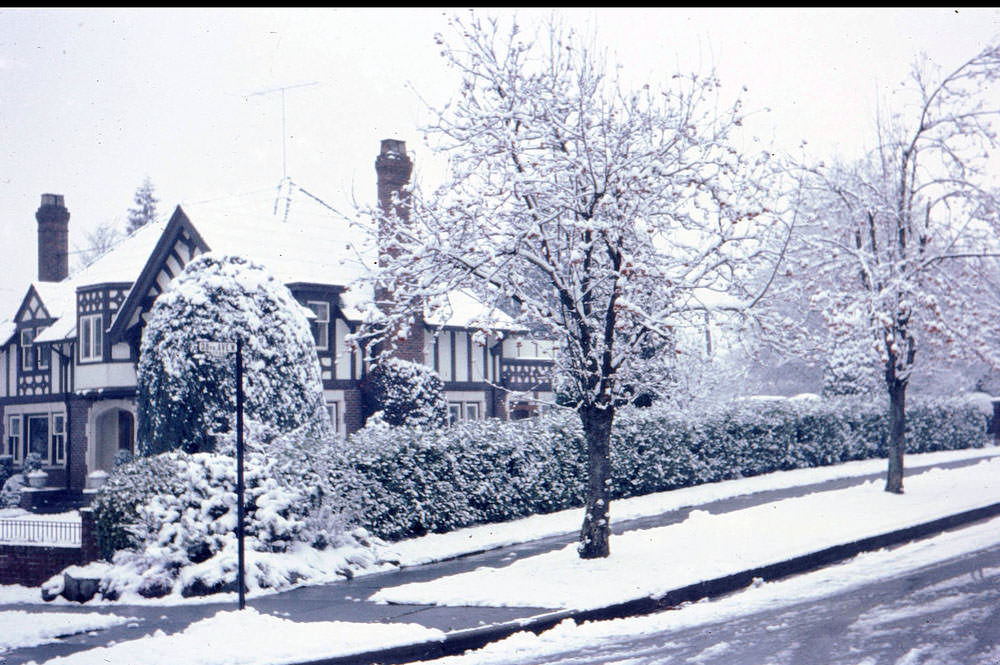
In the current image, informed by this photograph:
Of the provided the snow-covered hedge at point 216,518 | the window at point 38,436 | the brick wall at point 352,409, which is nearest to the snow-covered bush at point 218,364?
the snow-covered hedge at point 216,518

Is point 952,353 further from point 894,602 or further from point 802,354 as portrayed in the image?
point 894,602

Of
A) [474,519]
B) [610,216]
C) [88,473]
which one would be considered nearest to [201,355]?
[474,519]

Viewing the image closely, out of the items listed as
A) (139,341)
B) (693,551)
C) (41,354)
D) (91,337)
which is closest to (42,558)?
(693,551)

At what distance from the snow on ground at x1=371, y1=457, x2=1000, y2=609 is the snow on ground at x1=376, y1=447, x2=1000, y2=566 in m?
1.60

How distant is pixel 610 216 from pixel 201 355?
8627 mm

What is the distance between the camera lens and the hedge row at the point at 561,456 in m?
15.9

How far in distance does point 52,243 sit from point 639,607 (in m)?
37.7

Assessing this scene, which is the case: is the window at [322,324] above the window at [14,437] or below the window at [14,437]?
above

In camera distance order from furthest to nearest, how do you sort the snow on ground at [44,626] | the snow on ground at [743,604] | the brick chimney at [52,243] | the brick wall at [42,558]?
1. the brick chimney at [52,243]
2. the brick wall at [42,558]
3. the snow on ground at [44,626]
4. the snow on ground at [743,604]

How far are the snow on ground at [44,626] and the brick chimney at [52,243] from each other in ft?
109

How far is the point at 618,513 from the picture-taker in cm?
1859

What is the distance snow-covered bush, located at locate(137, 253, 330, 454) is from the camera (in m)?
17.8

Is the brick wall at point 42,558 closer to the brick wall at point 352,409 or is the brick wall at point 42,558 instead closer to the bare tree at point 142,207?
the brick wall at point 352,409

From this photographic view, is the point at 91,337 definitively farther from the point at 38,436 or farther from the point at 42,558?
the point at 42,558
